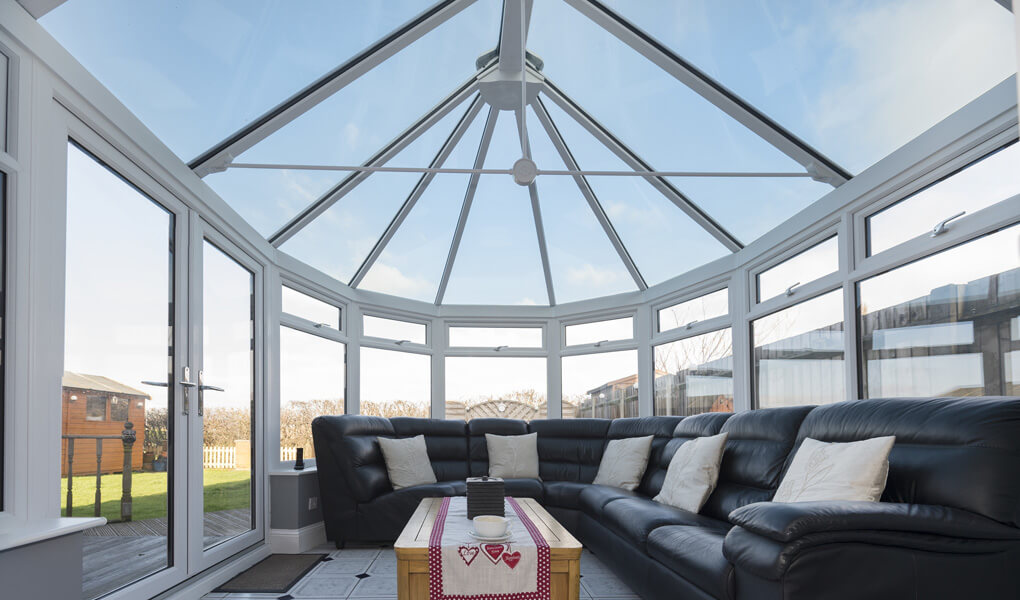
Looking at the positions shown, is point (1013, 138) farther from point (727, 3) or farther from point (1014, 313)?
point (727, 3)

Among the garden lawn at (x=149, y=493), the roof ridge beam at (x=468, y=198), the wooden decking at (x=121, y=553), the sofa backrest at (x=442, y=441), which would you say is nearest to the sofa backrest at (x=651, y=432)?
the sofa backrest at (x=442, y=441)

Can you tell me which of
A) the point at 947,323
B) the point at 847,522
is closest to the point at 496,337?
the point at 947,323

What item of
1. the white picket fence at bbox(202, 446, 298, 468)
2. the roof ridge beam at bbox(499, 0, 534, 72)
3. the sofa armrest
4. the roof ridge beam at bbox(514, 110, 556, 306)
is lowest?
the white picket fence at bbox(202, 446, 298, 468)

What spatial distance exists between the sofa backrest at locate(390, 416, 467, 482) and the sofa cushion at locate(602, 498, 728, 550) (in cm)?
207

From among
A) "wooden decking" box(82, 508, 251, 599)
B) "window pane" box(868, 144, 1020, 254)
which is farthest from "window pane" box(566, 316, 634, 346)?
"wooden decking" box(82, 508, 251, 599)

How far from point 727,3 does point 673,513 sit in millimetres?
2858

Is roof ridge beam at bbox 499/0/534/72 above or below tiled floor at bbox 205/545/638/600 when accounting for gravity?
above

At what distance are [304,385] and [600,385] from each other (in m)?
2.98

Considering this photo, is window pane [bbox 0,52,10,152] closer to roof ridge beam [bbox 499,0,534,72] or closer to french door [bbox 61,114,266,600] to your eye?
french door [bbox 61,114,266,600]

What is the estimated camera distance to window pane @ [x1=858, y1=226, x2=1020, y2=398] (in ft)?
10.1

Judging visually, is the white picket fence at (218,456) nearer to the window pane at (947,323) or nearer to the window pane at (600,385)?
the window pane at (600,385)

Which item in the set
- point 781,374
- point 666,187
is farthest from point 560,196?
point 781,374

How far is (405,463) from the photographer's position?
555 cm

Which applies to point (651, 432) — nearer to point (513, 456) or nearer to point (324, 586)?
point (513, 456)
